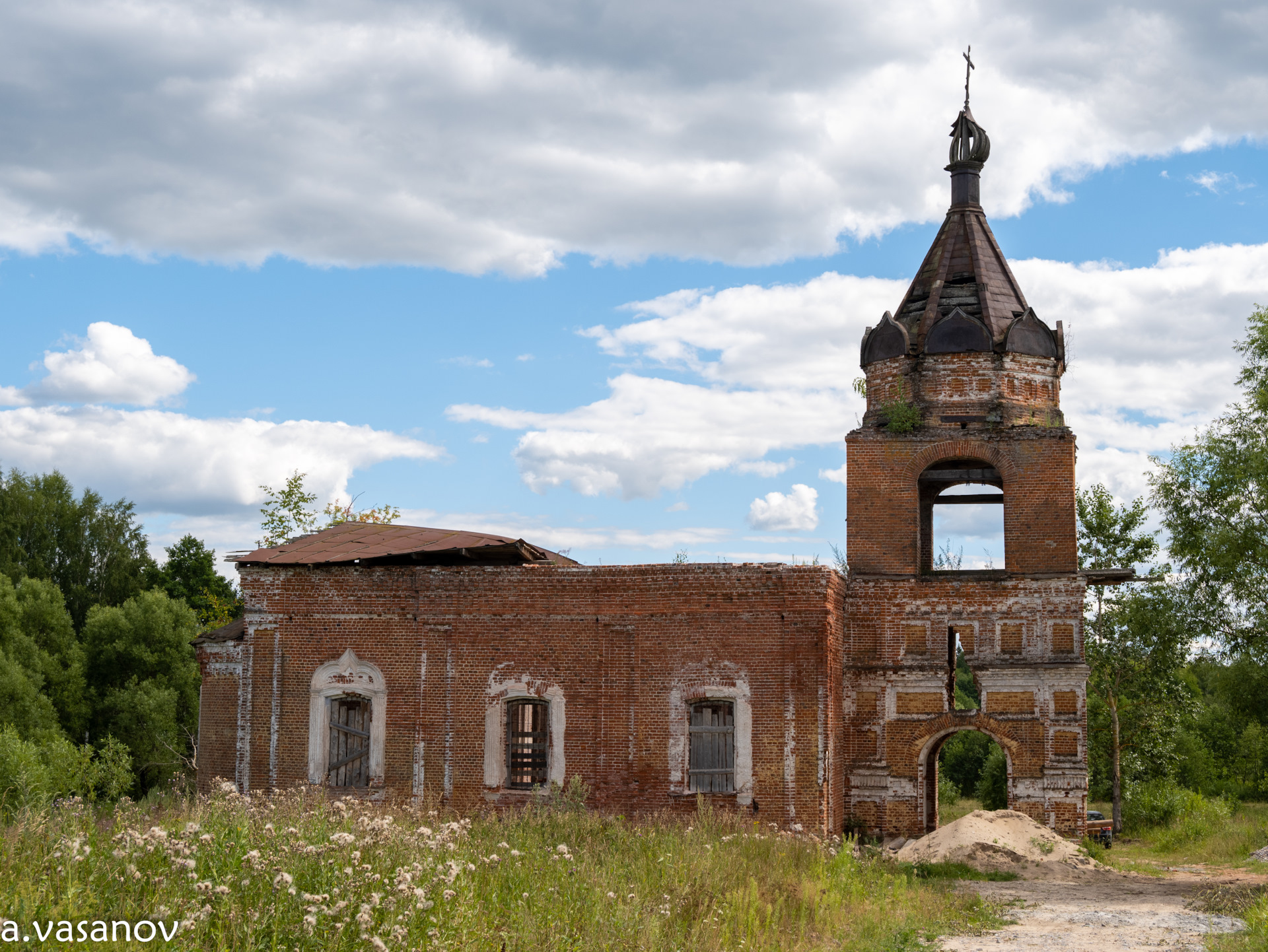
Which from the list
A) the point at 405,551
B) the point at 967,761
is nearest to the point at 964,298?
the point at 405,551

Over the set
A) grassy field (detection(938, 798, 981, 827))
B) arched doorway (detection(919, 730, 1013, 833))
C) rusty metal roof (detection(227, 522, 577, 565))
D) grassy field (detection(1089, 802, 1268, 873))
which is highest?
rusty metal roof (detection(227, 522, 577, 565))

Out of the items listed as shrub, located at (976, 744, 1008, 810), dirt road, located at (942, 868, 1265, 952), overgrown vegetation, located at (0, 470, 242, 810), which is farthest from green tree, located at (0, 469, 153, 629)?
dirt road, located at (942, 868, 1265, 952)

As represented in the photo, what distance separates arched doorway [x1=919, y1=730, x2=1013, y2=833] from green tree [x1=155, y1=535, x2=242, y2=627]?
29.5 meters

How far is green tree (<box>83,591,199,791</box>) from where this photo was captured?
37312 millimetres

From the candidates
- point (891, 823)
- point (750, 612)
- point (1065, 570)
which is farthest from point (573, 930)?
point (1065, 570)

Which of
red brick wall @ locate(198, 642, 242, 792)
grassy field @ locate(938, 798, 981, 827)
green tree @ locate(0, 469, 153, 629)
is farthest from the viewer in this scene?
green tree @ locate(0, 469, 153, 629)

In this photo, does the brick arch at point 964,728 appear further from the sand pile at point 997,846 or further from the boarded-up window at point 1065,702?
the sand pile at point 997,846

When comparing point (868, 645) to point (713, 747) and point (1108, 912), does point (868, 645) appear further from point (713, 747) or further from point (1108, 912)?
point (1108, 912)

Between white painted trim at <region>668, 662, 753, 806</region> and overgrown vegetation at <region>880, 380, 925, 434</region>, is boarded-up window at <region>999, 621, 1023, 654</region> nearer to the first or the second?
overgrown vegetation at <region>880, 380, 925, 434</region>

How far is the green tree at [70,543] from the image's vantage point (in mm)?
43844

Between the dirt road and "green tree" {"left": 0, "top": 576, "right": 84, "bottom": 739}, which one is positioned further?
"green tree" {"left": 0, "top": 576, "right": 84, "bottom": 739}

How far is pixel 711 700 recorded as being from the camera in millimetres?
18844

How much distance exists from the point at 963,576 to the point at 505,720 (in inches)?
311

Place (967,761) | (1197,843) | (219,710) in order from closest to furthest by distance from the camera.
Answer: (219,710) → (1197,843) → (967,761)
